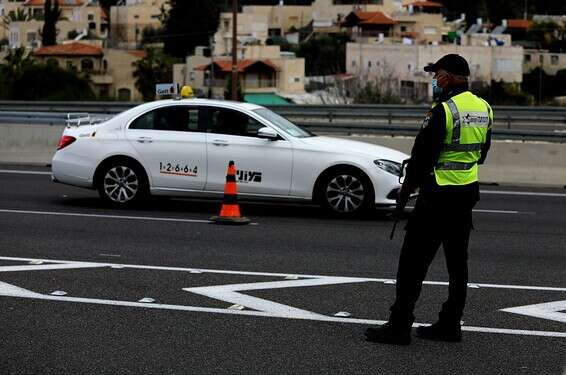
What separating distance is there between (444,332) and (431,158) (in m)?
1.20

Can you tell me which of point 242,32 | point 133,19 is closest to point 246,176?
point 242,32

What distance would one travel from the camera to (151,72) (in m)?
90.6

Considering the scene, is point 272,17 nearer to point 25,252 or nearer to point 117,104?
point 117,104

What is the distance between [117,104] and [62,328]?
91.2 feet

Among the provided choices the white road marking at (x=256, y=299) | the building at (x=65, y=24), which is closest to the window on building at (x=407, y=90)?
the building at (x=65, y=24)

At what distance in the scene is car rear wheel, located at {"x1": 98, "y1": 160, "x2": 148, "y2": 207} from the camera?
15617 mm

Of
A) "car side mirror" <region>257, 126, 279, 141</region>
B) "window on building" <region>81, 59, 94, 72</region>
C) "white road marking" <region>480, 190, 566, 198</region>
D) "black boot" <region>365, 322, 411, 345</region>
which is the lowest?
"white road marking" <region>480, 190, 566, 198</region>

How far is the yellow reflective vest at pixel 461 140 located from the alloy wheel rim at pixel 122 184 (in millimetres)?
8157

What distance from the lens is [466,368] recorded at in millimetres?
7578

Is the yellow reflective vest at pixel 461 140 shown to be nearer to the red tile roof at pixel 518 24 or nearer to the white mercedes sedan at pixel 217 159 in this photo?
the white mercedes sedan at pixel 217 159

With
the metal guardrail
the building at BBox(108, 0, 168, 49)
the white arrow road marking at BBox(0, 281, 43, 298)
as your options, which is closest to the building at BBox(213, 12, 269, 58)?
the building at BBox(108, 0, 168, 49)

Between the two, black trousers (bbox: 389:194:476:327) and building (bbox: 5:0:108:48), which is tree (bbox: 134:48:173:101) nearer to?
building (bbox: 5:0:108:48)

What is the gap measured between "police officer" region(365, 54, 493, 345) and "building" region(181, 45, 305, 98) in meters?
75.0

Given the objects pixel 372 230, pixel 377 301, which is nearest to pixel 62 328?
pixel 377 301
